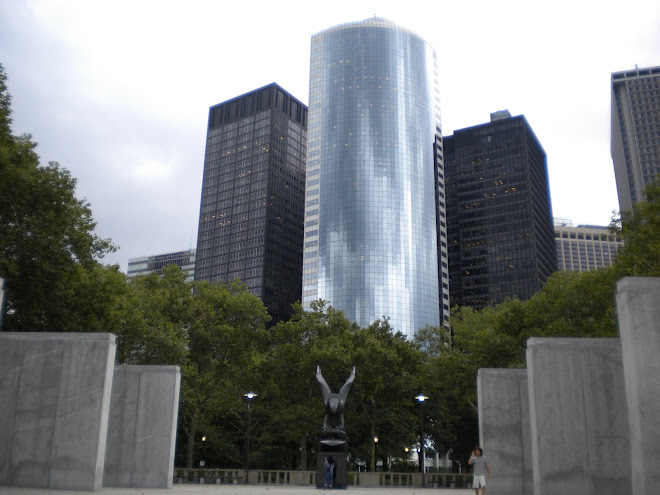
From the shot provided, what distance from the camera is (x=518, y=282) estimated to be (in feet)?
547

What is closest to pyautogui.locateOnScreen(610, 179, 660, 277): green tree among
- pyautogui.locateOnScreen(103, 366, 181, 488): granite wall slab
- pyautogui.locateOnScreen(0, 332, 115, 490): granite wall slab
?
pyautogui.locateOnScreen(103, 366, 181, 488): granite wall slab

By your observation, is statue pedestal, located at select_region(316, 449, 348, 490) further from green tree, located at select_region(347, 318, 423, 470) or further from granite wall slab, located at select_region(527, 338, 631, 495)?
green tree, located at select_region(347, 318, 423, 470)

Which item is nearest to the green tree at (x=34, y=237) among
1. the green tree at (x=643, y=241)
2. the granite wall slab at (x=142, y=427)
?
the granite wall slab at (x=142, y=427)

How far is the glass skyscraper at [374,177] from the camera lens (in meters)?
140

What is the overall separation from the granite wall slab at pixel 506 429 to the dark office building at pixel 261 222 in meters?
147

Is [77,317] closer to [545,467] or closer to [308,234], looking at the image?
[545,467]

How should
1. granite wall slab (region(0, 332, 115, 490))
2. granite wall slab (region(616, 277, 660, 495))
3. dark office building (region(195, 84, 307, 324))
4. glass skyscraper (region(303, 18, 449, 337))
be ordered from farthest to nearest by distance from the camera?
A: dark office building (region(195, 84, 307, 324)) → glass skyscraper (region(303, 18, 449, 337)) → granite wall slab (region(0, 332, 115, 490)) → granite wall slab (region(616, 277, 660, 495))

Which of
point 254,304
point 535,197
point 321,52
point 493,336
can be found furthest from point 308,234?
point 493,336

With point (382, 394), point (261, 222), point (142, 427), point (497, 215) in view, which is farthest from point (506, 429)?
point (261, 222)

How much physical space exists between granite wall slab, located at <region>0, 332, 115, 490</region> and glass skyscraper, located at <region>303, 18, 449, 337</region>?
380 ft

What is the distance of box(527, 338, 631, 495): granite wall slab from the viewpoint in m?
20.0

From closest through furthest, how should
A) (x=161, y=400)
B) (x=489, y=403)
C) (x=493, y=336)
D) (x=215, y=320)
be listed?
1. (x=161, y=400)
2. (x=489, y=403)
3. (x=493, y=336)
4. (x=215, y=320)

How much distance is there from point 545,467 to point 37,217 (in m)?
23.0

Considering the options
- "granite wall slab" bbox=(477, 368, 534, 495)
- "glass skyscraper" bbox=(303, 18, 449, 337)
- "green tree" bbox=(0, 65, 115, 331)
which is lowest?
"granite wall slab" bbox=(477, 368, 534, 495)
